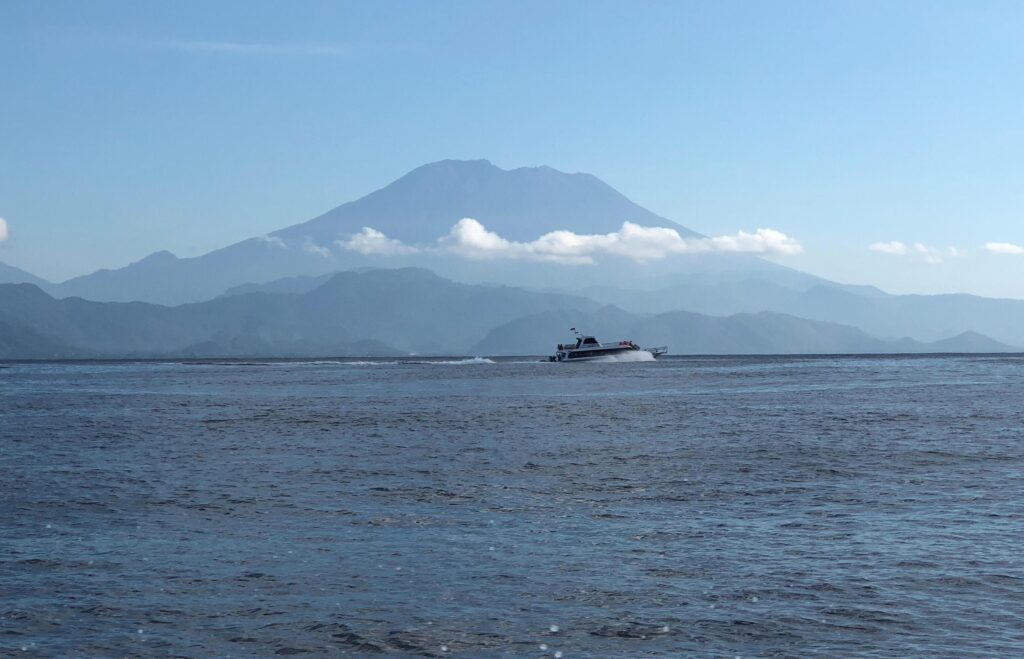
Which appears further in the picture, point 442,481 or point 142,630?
point 442,481

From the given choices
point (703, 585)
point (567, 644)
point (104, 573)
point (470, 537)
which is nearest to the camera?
point (567, 644)

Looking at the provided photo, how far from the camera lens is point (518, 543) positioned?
1094 inches

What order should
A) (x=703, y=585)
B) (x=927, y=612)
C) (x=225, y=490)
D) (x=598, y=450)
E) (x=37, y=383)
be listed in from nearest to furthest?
(x=927, y=612) → (x=703, y=585) → (x=225, y=490) → (x=598, y=450) → (x=37, y=383)

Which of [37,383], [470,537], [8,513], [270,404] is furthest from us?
[37,383]

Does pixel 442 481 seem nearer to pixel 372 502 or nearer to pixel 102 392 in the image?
pixel 372 502

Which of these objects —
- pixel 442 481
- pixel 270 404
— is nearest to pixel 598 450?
pixel 442 481

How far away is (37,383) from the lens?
479ft

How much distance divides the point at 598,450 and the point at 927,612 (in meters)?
30.8

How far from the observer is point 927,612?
20781 mm

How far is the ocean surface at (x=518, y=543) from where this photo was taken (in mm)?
19812

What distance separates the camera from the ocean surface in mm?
19812

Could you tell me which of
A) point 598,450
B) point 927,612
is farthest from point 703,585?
point 598,450

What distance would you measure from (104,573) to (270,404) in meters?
70.5

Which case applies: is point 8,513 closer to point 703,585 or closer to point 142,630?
point 142,630
